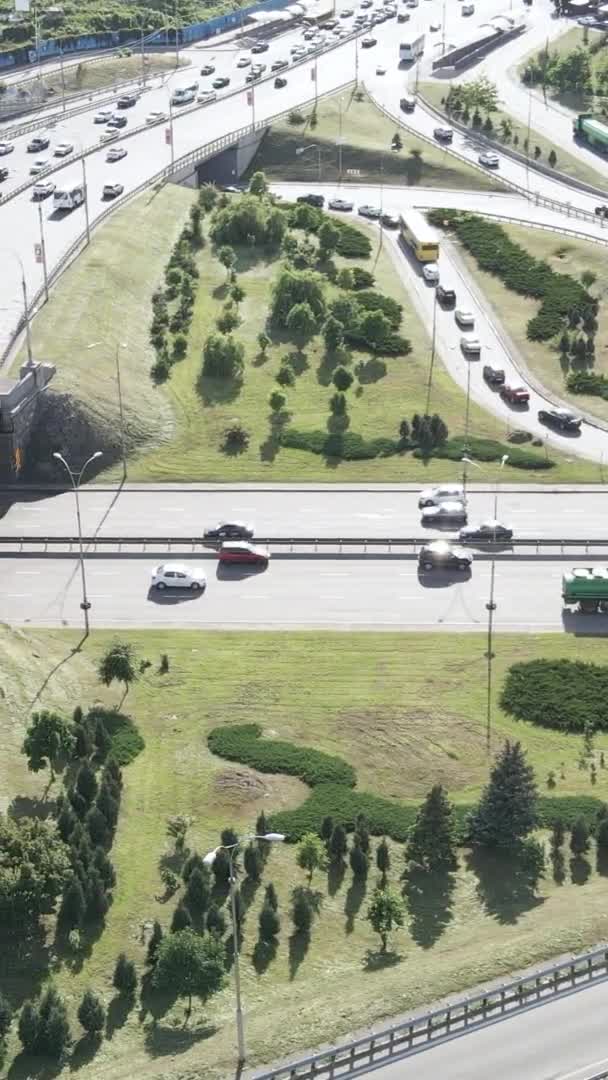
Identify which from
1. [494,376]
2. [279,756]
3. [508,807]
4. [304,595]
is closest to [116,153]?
[494,376]

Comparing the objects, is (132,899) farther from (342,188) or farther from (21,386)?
(342,188)

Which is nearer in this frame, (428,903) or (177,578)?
(428,903)

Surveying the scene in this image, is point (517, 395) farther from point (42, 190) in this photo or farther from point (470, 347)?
point (42, 190)

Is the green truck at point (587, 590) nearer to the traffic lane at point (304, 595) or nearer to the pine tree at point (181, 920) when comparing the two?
the traffic lane at point (304, 595)

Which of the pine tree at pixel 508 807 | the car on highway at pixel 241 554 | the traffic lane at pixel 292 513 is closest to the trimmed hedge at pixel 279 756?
the pine tree at pixel 508 807

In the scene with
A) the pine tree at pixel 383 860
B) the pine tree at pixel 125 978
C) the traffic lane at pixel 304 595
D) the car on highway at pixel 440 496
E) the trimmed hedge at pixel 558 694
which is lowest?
the trimmed hedge at pixel 558 694

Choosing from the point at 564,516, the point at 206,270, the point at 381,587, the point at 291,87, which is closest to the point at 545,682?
the point at 381,587

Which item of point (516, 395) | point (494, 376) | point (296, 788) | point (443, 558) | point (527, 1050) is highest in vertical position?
point (527, 1050)
